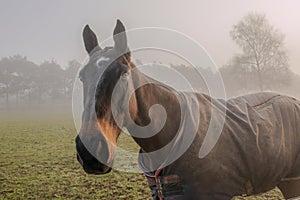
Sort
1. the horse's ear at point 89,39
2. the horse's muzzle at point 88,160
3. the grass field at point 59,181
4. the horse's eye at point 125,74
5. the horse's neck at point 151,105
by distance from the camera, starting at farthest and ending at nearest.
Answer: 1. the grass field at point 59,181
2. the horse's ear at point 89,39
3. the horse's neck at point 151,105
4. the horse's eye at point 125,74
5. the horse's muzzle at point 88,160

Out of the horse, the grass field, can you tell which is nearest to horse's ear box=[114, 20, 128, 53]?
the horse

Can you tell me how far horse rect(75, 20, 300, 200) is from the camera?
1.59 metres

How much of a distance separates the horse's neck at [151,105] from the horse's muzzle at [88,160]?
0.35 metres

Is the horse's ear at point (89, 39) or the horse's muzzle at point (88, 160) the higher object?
the horse's ear at point (89, 39)

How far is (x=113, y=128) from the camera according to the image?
1.65 m

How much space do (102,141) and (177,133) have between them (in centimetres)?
63

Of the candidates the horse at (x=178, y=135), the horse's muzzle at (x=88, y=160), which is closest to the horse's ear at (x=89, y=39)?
the horse at (x=178, y=135)

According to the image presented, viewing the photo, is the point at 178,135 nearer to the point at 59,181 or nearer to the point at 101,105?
the point at 101,105

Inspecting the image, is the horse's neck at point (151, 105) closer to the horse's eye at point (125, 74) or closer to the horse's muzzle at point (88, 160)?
the horse's eye at point (125, 74)

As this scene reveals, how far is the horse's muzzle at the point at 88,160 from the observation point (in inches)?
59.4

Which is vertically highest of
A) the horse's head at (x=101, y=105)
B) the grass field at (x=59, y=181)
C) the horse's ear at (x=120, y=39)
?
the horse's ear at (x=120, y=39)

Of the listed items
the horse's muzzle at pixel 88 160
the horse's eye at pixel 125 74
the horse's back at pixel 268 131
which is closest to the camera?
the horse's muzzle at pixel 88 160

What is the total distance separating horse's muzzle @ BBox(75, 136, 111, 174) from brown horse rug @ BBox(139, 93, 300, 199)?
0.54 m

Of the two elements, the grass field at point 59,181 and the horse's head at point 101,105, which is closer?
the horse's head at point 101,105
